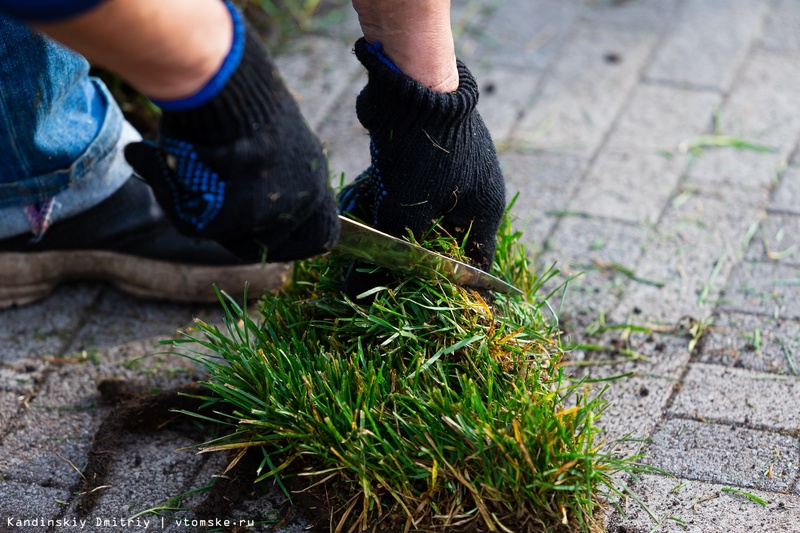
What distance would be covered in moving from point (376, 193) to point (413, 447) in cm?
57

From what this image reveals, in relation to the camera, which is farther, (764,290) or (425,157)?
(764,290)

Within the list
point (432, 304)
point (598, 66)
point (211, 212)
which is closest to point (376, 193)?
point (432, 304)

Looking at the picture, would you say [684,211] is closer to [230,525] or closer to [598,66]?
[598,66]

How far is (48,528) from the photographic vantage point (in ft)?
6.01

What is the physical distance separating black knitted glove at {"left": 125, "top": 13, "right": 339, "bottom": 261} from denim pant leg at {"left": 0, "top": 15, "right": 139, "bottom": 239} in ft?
2.54

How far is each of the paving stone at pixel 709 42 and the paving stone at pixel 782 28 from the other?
0.13 ft

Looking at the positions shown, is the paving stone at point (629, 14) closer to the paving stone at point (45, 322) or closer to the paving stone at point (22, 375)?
the paving stone at point (45, 322)

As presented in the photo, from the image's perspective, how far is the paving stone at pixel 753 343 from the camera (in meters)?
2.21

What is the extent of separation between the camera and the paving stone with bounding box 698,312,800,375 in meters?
2.21

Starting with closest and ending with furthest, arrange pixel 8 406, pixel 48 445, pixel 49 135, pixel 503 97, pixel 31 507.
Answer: pixel 31 507, pixel 48 445, pixel 8 406, pixel 49 135, pixel 503 97

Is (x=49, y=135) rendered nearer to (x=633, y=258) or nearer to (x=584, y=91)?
(x=633, y=258)

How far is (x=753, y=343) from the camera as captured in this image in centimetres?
228

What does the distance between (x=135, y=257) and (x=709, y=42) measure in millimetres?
2418

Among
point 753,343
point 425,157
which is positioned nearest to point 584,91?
point 753,343
